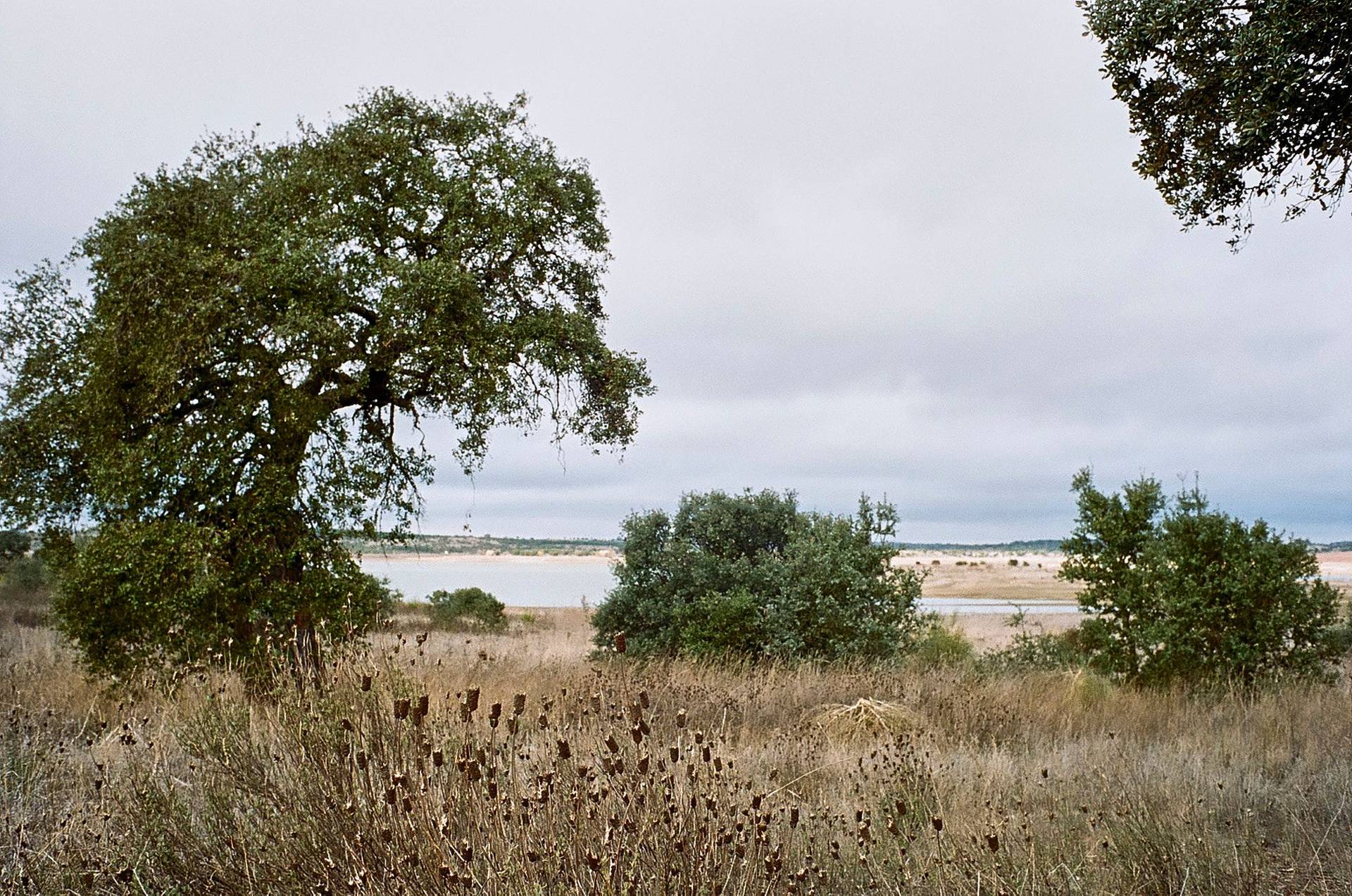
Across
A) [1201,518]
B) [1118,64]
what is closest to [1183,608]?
[1201,518]

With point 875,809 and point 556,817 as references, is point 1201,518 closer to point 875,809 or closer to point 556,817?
point 875,809

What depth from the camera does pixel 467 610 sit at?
32.5 metres

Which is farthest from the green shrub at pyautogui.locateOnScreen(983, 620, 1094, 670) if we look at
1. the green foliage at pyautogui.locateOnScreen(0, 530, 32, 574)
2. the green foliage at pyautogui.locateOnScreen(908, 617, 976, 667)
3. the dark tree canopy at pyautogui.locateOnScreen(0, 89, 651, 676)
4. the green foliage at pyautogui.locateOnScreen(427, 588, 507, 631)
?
the green foliage at pyautogui.locateOnScreen(0, 530, 32, 574)

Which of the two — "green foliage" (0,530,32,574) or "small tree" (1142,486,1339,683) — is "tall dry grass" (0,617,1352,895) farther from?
"green foliage" (0,530,32,574)

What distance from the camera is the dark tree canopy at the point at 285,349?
9719 mm

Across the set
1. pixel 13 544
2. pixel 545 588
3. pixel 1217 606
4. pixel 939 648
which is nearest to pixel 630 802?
pixel 1217 606

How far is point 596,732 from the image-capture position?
15.9 ft

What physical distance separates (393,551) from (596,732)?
681 cm

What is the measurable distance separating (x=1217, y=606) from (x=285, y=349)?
36.6ft

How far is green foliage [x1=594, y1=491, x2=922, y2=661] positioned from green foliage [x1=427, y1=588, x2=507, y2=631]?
16076 millimetres

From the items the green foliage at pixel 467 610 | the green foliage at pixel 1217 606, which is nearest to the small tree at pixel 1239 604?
the green foliage at pixel 1217 606

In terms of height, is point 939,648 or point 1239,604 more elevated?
point 1239,604

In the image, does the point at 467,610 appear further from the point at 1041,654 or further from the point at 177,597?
the point at 177,597

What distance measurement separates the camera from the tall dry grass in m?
3.34
